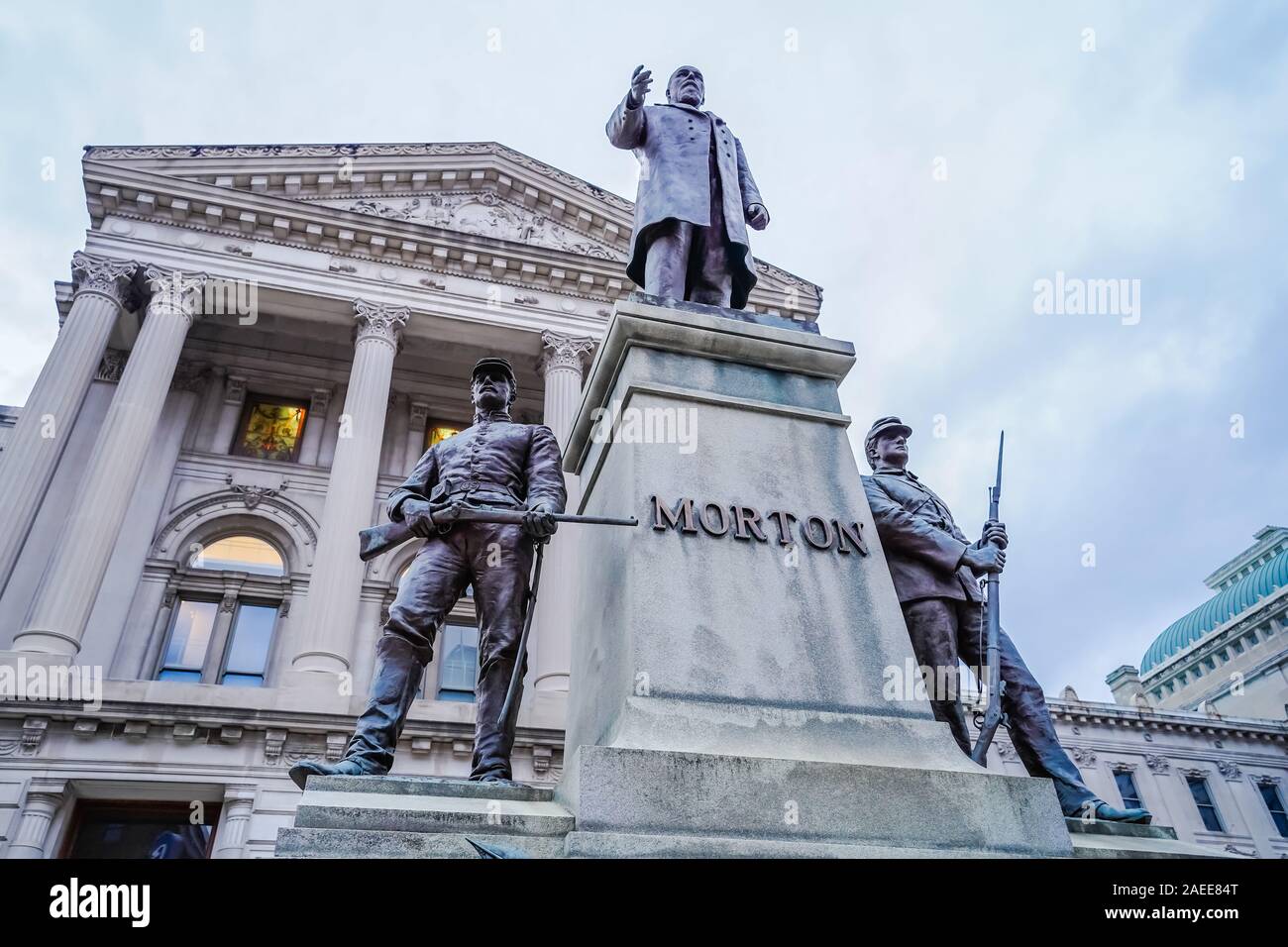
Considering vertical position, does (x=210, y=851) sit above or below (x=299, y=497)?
below

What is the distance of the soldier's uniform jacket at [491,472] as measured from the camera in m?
4.87

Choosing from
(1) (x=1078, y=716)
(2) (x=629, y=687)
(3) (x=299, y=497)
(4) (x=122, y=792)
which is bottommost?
(2) (x=629, y=687)

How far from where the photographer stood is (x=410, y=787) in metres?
3.42

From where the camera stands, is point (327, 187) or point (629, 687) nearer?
point (629, 687)

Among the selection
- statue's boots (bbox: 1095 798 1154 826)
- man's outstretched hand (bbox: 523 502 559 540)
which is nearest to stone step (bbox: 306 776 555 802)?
man's outstretched hand (bbox: 523 502 559 540)

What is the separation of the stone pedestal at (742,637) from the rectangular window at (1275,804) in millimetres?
41571

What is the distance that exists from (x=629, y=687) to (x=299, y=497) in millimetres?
23247

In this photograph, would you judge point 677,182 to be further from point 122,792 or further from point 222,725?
point 122,792

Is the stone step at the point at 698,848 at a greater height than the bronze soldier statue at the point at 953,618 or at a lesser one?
lesser

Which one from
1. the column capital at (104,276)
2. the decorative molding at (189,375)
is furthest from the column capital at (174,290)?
the decorative molding at (189,375)

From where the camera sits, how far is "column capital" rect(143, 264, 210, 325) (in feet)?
73.6

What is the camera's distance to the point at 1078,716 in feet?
111

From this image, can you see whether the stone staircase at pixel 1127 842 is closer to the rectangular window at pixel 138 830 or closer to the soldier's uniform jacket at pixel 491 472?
the soldier's uniform jacket at pixel 491 472
